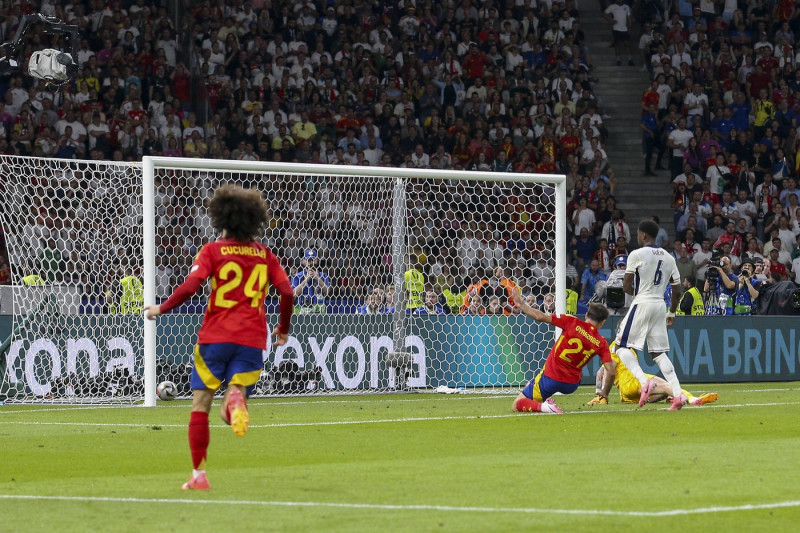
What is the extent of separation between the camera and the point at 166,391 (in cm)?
1748

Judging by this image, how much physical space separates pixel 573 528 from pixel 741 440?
5284mm

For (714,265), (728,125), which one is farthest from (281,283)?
(728,125)

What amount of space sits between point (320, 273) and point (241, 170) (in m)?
2.76

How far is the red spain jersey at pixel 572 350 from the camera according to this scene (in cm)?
1527

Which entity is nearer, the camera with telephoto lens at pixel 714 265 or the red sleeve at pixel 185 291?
the red sleeve at pixel 185 291

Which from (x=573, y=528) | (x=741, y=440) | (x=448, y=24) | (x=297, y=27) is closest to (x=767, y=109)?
(x=448, y=24)

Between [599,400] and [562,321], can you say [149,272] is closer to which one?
[562,321]

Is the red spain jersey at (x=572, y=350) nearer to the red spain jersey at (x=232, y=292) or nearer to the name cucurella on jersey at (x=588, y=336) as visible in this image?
the name cucurella on jersey at (x=588, y=336)

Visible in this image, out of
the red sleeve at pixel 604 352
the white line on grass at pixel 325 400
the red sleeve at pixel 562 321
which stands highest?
the red sleeve at pixel 562 321

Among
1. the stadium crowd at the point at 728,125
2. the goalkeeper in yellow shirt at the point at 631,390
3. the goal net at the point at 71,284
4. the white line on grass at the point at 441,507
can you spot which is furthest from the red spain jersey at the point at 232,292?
the stadium crowd at the point at 728,125

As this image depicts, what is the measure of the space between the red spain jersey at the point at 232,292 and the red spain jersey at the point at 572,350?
6625mm

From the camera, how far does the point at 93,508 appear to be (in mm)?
8039

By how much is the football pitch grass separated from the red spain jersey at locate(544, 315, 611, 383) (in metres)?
0.51

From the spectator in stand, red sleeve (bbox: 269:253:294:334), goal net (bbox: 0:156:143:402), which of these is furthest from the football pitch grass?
the spectator in stand
